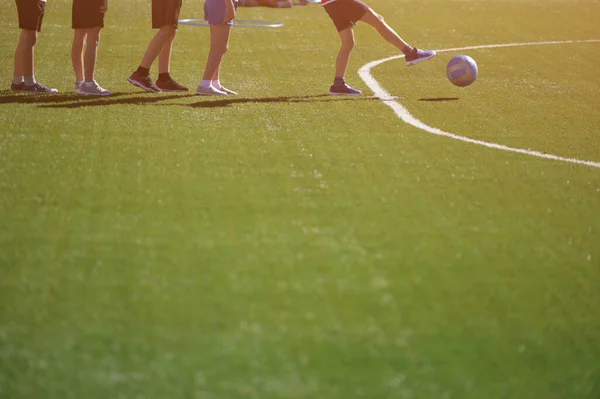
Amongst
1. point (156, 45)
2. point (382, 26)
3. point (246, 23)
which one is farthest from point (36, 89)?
point (246, 23)

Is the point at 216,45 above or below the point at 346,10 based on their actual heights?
below

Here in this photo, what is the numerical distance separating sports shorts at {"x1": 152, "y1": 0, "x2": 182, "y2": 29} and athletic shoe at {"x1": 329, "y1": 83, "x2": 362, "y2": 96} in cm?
171

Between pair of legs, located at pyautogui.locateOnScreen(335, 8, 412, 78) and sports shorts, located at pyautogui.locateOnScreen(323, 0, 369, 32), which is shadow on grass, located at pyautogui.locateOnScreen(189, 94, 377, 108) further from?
sports shorts, located at pyautogui.locateOnScreen(323, 0, 369, 32)

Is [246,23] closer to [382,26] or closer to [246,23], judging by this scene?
[246,23]

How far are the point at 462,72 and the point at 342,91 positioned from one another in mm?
1364

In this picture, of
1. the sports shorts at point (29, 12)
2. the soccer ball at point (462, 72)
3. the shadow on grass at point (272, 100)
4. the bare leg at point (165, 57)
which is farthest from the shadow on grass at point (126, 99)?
the soccer ball at point (462, 72)

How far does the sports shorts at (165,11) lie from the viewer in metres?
10.5

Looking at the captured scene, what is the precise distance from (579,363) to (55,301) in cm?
196

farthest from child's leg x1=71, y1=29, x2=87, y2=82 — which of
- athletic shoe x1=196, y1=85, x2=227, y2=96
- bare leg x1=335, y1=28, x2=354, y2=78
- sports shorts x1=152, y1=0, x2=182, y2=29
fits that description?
bare leg x1=335, y1=28, x2=354, y2=78

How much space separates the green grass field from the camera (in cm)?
358

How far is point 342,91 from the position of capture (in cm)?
1098

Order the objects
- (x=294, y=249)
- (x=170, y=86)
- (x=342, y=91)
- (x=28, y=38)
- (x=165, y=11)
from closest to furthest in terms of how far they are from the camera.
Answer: (x=294, y=249) → (x=28, y=38) → (x=165, y=11) → (x=170, y=86) → (x=342, y=91)

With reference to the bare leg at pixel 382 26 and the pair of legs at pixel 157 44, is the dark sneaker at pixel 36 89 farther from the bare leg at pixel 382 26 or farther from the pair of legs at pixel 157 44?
the bare leg at pixel 382 26

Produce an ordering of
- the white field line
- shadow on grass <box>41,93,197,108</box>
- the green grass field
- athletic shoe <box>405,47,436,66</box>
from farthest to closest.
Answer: athletic shoe <box>405,47,436,66</box>, shadow on grass <box>41,93,197,108</box>, the white field line, the green grass field
